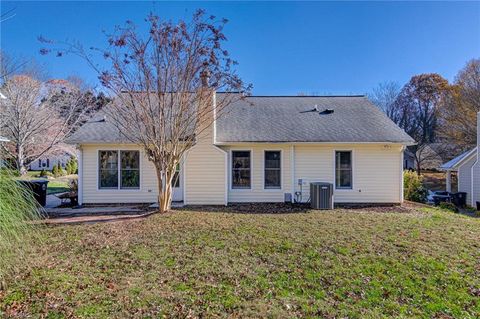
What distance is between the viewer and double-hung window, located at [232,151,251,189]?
11.7 meters

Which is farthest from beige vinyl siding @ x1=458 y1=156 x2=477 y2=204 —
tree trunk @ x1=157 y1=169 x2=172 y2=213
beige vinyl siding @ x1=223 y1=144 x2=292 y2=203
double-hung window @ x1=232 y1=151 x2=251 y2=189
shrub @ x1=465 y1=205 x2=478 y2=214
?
tree trunk @ x1=157 y1=169 x2=172 y2=213

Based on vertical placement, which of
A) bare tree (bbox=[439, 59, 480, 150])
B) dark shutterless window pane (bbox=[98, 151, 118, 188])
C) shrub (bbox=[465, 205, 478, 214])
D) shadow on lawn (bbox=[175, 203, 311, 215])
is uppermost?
bare tree (bbox=[439, 59, 480, 150])

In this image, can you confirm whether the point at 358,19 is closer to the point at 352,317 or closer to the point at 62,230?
the point at 352,317

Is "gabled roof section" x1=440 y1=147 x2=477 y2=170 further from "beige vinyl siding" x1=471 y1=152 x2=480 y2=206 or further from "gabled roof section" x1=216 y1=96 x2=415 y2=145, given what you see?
"gabled roof section" x1=216 y1=96 x2=415 y2=145

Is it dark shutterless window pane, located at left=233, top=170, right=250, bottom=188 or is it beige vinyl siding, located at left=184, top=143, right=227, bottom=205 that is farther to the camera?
dark shutterless window pane, located at left=233, top=170, right=250, bottom=188

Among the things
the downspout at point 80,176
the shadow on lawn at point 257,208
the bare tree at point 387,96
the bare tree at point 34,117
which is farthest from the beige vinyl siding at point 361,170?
the bare tree at point 387,96

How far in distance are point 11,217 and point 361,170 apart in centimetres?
1146

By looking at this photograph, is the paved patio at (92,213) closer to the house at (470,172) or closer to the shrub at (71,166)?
the house at (470,172)

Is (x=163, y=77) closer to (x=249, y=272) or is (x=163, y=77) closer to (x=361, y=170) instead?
(x=249, y=272)

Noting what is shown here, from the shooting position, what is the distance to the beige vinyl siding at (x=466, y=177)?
14906 mm

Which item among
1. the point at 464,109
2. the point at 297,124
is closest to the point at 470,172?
the point at 297,124

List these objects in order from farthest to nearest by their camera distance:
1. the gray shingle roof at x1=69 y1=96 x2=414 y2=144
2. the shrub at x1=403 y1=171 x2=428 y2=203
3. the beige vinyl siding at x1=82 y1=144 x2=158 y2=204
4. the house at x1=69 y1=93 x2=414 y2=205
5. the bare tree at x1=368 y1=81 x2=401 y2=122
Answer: the bare tree at x1=368 y1=81 x2=401 y2=122 → the shrub at x1=403 y1=171 x2=428 y2=203 → the gray shingle roof at x1=69 y1=96 x2=414 y2=144 → the beige vinyl siding at x1=82 y1=144 x2=158 y2=204 → the house at x1=69 y1=93 x2=414 y2=205

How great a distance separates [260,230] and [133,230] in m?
3.37

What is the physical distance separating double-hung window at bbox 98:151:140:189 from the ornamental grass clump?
713 cm
